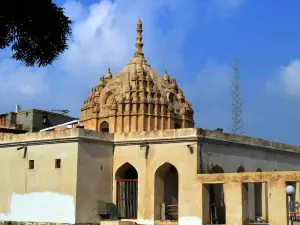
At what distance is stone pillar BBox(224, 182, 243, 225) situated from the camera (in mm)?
25438

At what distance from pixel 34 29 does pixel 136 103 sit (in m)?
17.6

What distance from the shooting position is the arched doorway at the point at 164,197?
28203mm

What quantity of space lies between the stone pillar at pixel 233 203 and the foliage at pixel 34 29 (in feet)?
40.0

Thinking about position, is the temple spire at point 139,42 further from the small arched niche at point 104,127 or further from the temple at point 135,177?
the temple at point 135,177

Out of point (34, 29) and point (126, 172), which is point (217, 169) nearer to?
point (126, 172)

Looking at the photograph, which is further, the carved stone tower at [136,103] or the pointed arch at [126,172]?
the carved stone tower at [136,103]

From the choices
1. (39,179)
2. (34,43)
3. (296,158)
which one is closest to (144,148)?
(39,179)

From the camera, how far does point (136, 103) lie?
109 ft

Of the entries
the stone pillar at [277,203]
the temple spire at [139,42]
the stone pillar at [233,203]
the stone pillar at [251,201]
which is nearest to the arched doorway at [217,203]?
the stone pillar at [251,201]

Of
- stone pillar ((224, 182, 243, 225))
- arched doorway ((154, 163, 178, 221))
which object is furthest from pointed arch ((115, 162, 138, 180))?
stone pillar ((224, 182, 243, 225))

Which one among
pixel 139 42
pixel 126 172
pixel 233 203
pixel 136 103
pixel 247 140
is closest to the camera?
pixel 233 203

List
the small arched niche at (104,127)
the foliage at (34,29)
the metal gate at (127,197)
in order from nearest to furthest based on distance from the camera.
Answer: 1. the foliage at (34,29)
2. the metal gate at (127,197)
3. the small arched niche at (104,127)

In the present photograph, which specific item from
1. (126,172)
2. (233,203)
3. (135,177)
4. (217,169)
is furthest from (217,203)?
(126,172)

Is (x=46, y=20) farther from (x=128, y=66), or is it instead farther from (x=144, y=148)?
(x=128, y=66)
